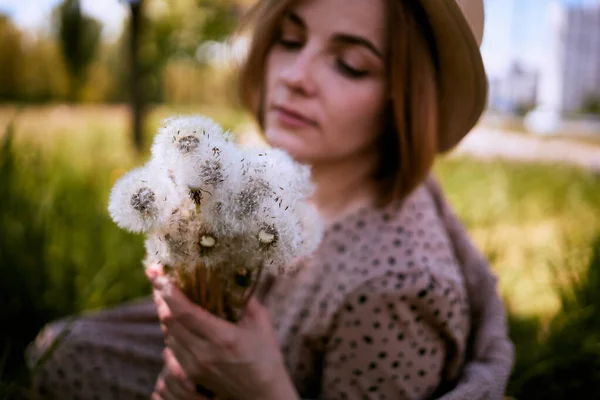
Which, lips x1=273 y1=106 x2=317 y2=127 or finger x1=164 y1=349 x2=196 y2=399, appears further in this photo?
lips x1=273 y1=106 x2=317 y2=127

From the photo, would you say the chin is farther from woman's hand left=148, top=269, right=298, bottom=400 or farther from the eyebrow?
woman's hand left=148, top=269, right=298, bottom=400

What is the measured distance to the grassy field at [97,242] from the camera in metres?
2.23

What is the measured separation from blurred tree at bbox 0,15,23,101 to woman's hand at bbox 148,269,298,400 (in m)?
10.9

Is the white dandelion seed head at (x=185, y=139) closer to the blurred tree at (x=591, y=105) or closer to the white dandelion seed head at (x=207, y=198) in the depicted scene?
the white dandelion seed head at (x=207, y=198)

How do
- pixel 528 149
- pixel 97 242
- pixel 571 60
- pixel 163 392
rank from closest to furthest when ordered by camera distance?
pixel 163 392 → pixel 97 242 → pixel 528 149 → pixel 571 60

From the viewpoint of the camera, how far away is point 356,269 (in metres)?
1.43

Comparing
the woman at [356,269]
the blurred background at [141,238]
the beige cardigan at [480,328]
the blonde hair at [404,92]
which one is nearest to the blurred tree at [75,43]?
the blurred background at [141,238]

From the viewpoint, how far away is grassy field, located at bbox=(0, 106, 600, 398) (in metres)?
2.23

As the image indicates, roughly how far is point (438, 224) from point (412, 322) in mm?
494

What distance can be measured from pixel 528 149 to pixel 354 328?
389 inches

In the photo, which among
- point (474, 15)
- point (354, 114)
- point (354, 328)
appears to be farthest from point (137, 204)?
point (474, 15)

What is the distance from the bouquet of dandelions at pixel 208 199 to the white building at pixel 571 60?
12.9m

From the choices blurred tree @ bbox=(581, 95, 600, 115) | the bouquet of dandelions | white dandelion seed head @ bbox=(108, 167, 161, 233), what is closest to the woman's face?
the bouquet of dandelions

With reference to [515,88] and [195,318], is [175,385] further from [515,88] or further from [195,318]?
[515,88]
